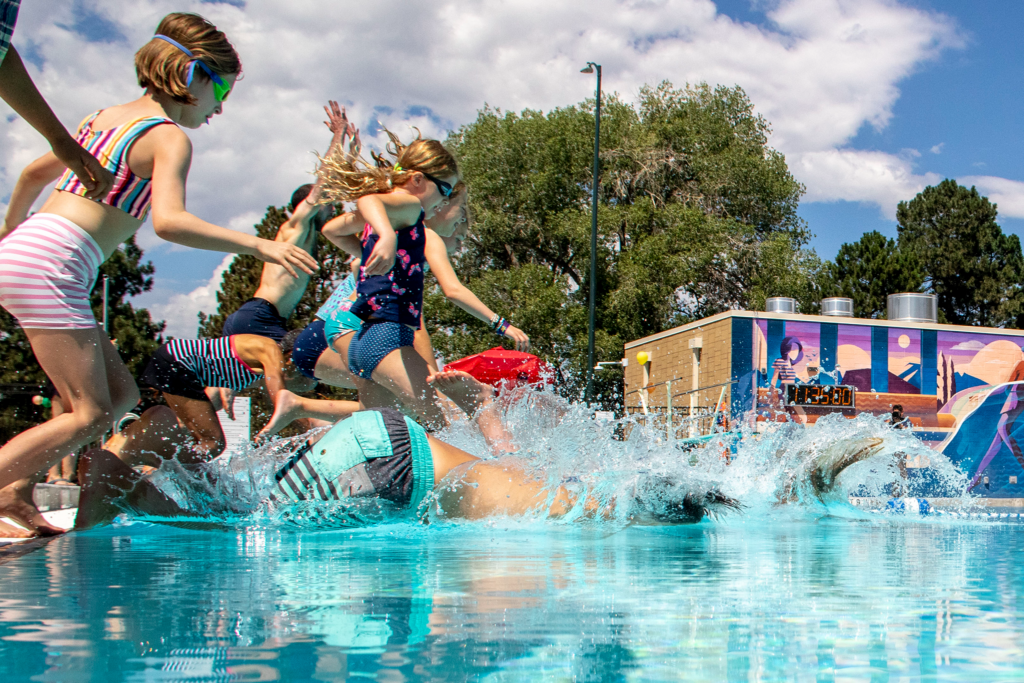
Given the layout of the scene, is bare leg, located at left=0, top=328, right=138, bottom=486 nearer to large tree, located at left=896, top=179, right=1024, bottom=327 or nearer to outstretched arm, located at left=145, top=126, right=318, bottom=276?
outstretched arm, located at left=145, top=126, right=318, bottom=276

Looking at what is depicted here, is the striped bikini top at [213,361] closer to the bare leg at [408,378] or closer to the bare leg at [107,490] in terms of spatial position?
the bare leg at [408,378]

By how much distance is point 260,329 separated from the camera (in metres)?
5.27

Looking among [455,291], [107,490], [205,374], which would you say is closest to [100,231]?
[107,490]

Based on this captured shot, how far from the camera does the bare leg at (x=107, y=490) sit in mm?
3094

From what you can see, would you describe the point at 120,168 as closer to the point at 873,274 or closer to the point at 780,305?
the point at 780,305

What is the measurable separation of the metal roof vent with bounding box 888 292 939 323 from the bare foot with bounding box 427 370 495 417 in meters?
21.6

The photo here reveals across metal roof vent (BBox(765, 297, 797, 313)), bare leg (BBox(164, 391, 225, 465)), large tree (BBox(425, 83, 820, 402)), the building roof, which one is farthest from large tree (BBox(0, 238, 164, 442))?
bare leg (BBox(164, 391, 225, 465))

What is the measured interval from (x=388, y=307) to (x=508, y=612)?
Result: 299 cm

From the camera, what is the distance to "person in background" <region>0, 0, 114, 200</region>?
251 cm

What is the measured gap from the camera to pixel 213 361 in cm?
469

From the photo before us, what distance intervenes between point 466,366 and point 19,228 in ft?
7.46

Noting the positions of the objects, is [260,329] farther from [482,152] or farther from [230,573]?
[482,152]

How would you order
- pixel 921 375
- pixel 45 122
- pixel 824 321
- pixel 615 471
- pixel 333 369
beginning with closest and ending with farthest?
pixel 45 122, pixel 615 471, pixel 333 369, pixel 824 321, pixel 921 375

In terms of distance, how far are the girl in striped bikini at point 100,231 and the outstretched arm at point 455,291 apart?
5.16 feet
